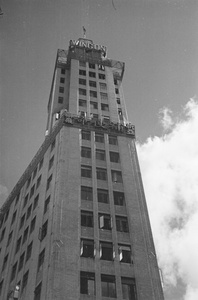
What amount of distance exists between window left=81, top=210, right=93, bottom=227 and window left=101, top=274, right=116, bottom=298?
5.97m

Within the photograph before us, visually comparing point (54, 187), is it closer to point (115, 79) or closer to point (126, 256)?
point (126, 256)

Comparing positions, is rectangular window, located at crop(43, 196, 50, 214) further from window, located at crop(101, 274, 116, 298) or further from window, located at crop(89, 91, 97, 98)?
window, located at crop(89, 91, 97, 98)

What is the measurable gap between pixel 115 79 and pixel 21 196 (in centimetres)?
3050

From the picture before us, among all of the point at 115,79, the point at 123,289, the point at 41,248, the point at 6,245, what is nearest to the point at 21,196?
the point at 6,245

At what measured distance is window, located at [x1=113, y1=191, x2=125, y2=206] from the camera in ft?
136

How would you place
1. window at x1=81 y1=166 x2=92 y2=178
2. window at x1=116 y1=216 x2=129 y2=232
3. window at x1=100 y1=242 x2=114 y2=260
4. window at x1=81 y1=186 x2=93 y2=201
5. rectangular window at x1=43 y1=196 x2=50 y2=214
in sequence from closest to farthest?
window at x1=100 y1=242 x2=114 y2=260, window at x1=116 y1=216 x2=129 y2=232, window at x1=81 y1=186 x2=93 y2=201, rectangular window at x1=43 y1=196 x2=50 y2=214, window at x1=81 y1=166 x2=92 y2=178

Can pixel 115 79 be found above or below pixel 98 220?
above

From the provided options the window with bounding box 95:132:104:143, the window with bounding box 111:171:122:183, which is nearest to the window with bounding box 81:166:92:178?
the window with bounding box 111:171:122:183

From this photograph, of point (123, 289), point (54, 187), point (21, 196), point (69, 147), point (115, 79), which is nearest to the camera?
point (123, 289)

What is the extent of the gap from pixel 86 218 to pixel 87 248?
3.79 meters

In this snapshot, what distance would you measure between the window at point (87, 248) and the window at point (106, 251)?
94cm

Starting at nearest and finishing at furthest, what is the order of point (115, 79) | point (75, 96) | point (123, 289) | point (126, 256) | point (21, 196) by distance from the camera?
1. point (123, 289)
2. point (126, 256)
3. point (21, 196)
4. point (75, 96)
5. point (115, 79)

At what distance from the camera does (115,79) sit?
7088cm

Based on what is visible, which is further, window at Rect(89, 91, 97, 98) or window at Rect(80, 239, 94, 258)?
window at Rect(89, 91, 97, 98)
